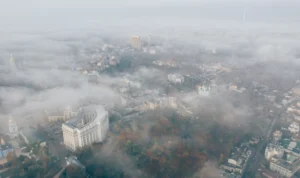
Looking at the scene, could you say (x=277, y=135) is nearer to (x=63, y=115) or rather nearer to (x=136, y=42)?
(x=63, y=115)

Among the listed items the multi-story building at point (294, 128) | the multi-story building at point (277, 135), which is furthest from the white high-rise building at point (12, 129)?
the multi-story building at point (294, 128)

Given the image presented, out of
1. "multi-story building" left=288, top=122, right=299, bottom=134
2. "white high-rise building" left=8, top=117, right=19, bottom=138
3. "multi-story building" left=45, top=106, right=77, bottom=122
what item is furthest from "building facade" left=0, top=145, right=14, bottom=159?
"multi-story building" left=288, top=122, right=299, bottom=134

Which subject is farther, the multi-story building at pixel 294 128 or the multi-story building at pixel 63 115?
the multi-story building at pixel 63 115

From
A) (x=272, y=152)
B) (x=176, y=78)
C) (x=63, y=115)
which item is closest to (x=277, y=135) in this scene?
(x=272, y=152)

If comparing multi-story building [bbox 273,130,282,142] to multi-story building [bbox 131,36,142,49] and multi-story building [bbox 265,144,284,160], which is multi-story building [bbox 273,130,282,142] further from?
multi-story building [bbox 131,36,142,49]

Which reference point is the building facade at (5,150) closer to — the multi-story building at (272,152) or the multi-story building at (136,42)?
the multi-story building at (272,152)

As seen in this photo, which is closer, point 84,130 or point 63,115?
point 84,130

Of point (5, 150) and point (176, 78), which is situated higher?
point (176, 78)

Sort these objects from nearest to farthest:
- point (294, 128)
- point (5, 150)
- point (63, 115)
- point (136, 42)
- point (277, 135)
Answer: point (5, 150)
point (277, 135)
point (294, 128)
point (63, 115)
point (136, 42)

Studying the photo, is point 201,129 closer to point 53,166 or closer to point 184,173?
point 184,173

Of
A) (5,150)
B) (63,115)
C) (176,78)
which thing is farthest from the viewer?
(176,78)
